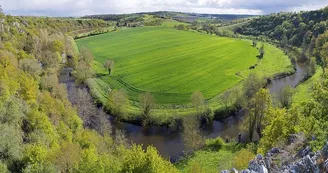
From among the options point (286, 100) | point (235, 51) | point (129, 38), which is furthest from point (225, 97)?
point (129, 38)

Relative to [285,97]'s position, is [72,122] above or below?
below

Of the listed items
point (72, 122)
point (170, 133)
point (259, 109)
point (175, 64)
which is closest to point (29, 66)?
point (72, 122)

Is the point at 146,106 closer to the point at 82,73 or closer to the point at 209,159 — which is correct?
the point at 209,159

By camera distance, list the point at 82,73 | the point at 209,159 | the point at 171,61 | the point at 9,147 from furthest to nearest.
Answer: the point at 171,61 → the point at 82,73 → the point at 209,159 → the point at 9,147

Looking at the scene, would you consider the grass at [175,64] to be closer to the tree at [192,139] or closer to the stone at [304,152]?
the tree at [192,139]

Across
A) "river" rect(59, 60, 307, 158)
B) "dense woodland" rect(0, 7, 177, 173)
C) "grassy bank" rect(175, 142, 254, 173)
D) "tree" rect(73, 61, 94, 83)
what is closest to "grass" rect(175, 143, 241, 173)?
"grassy bank" rect(175, 142, 254, 173)

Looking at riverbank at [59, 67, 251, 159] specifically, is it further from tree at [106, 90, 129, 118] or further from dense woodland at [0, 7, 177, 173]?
dense woodland at [0, 7, 177, 173]

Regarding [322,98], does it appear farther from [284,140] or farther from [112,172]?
[112,172]
